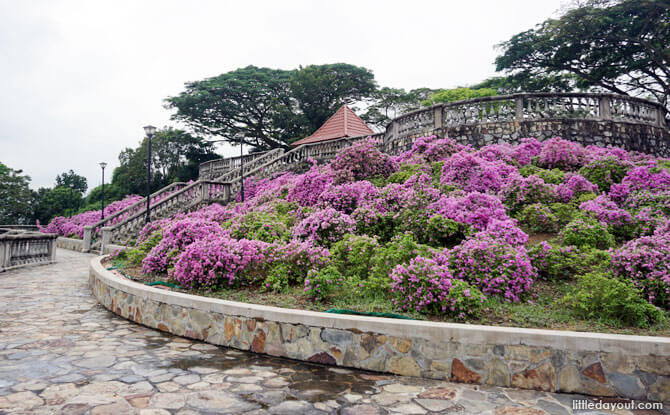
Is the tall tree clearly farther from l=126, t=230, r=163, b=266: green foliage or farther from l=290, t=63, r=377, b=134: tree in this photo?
l=126, t=230, r=163, b=266: green foliage

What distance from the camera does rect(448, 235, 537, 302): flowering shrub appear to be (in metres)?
5.04

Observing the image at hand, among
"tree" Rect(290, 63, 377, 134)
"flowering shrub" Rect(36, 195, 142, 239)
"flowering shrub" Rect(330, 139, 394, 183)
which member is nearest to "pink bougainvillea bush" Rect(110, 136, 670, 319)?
"flowering shrub" Rect(330, 139, 394, 183)

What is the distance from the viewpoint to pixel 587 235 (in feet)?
20.4

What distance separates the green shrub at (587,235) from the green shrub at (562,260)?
0.27 m

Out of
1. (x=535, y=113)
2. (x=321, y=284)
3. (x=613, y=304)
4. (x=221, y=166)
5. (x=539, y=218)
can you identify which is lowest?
(x=613, y=304)

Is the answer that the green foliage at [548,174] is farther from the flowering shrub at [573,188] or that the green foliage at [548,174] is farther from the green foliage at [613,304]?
the green foliage at [613,304]

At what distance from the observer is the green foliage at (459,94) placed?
32234 mm

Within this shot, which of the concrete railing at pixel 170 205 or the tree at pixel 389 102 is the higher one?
the tree at pixel 389 102

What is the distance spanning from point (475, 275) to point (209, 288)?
4.05 meters

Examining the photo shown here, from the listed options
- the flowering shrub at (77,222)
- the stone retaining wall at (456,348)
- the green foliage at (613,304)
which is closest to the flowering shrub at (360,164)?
the stone retaining wall at (456,348)

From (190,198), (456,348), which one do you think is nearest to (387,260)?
(456,348)

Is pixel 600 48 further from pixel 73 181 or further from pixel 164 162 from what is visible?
pixel 73 181

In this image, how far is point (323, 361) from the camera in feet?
14.6

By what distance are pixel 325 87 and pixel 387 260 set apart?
30.6m
